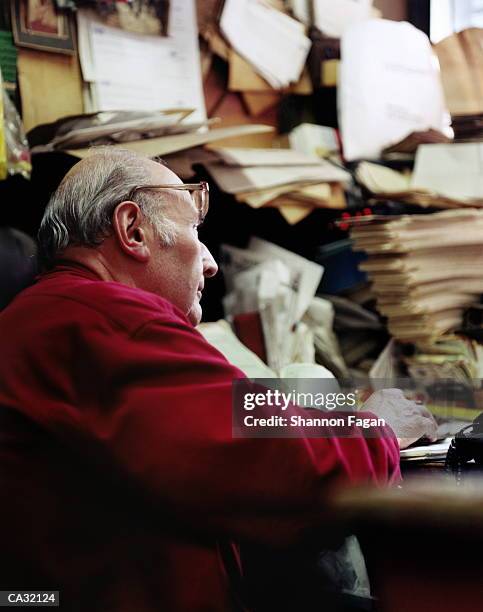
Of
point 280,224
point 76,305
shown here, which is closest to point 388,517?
point 76,305

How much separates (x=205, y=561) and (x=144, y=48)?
1.56 metres

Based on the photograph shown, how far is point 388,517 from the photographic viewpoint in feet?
2.51

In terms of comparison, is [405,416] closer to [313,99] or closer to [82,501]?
[82,501]

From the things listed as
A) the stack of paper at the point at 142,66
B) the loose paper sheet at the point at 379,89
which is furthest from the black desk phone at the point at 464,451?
the loose paper sheet at the point at 379,89

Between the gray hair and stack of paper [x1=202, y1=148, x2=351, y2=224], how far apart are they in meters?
0.86

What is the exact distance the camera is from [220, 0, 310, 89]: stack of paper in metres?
2.38

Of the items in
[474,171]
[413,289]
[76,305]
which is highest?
[76,305]

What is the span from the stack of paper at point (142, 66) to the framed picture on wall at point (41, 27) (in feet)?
0.13

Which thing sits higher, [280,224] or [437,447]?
[437,447]

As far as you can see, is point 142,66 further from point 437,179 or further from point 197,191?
point 197,191

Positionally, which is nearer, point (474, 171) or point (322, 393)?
point (322, 393)

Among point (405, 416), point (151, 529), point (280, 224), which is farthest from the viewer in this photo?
point (280, 224)

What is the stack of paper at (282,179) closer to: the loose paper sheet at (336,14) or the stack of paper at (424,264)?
the stack of paper at (424,264)

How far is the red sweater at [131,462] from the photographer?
839mm
